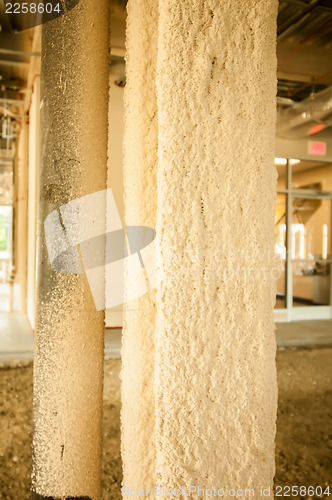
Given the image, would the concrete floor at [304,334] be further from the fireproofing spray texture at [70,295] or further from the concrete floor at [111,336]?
the fireproofing spray texture at [70,295]

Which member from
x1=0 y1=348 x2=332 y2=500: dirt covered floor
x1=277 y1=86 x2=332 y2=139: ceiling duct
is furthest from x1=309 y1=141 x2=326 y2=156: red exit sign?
x1=0 y1=348 x2=332 y2=500: dirt covered floor

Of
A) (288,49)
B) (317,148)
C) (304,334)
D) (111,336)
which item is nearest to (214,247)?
(111,336)

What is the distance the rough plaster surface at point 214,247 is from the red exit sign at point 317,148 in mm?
7913

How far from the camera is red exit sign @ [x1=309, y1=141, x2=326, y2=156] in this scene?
328 inches

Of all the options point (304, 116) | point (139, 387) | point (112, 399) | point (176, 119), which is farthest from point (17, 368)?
point (304, 116)

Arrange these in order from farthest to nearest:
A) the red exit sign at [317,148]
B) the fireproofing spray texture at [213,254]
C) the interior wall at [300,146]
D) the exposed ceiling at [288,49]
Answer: the red exit sign at [317,148]
the interior wall at [300,146]
the exposed ceiling at [288,49]
the fireproofing spray texture at [213,254]

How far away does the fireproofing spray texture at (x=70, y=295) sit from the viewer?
1364mm

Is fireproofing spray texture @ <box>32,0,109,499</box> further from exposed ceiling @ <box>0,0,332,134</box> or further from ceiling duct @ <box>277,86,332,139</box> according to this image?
ceiling duct @ <box>277,86,332,139</box>

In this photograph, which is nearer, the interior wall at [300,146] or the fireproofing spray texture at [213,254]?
the fireproofing spray texture at [213,254]

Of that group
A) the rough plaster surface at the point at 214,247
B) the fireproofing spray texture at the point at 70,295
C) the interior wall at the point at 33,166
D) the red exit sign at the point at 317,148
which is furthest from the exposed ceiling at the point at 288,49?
the rough plaster surface at the point at 214,247

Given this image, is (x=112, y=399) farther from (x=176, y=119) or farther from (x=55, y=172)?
(x=176, y=119)

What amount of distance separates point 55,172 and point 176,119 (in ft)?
1.84

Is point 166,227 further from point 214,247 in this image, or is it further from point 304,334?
point 304,334

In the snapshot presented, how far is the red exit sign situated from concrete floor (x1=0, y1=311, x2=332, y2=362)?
3.62 metres
